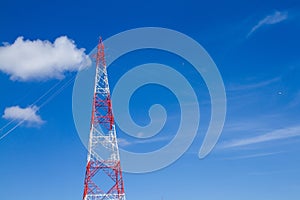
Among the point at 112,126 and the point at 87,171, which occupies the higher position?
the point at 112,126

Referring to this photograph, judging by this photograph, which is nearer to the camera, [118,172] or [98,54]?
[118,172]

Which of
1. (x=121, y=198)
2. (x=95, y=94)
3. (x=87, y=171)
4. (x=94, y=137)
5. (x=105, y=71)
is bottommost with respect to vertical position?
(x=121, y=198)

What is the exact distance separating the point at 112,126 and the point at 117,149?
3201 millimetres

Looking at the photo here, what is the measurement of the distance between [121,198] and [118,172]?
339 cm

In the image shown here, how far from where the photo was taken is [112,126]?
180 ft

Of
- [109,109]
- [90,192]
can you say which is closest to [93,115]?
[109,109]

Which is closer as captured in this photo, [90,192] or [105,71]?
[90,192]

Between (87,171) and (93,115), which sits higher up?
(93,115)

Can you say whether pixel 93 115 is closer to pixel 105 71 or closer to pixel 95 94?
pixel 95 94

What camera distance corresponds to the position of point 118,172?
5325 cm

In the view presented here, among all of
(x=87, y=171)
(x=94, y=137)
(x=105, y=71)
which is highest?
(x=105, y=71)

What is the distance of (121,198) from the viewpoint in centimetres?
5288

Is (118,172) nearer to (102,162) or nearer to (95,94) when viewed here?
(102,162)

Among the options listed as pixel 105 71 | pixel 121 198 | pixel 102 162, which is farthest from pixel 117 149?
pixel 105 71
